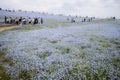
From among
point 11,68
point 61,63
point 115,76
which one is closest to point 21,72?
point 11,68

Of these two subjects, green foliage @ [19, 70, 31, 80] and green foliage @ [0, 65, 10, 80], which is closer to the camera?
green foliage @ [19, 70, 31, 80]

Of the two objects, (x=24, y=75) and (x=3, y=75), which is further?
(x=3, y=75)

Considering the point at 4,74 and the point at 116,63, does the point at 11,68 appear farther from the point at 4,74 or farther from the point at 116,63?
the point at 116,63

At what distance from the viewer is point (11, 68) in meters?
10.7

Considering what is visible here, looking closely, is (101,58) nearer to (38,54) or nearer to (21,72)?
(38,54)

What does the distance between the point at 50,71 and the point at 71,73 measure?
1.55 metres

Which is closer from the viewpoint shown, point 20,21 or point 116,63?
point 116,63

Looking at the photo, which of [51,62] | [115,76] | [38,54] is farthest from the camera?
[38,54]

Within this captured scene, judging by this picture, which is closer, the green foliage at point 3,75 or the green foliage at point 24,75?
the green foliage at point 24,75

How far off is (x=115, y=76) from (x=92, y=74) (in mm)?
1606

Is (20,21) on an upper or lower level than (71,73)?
upper

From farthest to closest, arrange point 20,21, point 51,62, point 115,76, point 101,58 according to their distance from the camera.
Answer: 1. point 20,21
2. point 101,58
3. point 51,62
4. point 115,76

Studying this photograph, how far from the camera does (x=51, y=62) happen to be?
451 inches

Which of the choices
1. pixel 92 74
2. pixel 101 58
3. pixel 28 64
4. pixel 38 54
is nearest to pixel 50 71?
pixel 28 64
